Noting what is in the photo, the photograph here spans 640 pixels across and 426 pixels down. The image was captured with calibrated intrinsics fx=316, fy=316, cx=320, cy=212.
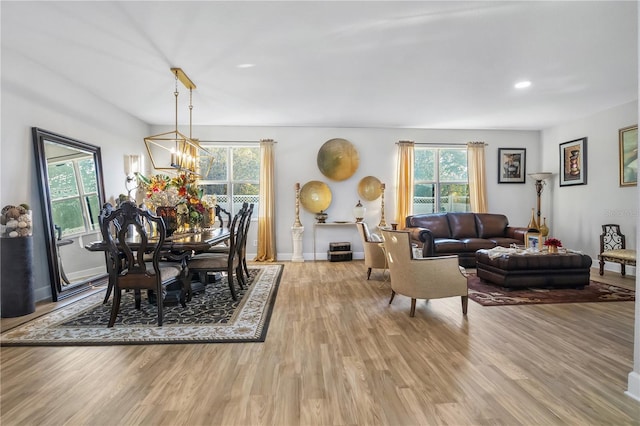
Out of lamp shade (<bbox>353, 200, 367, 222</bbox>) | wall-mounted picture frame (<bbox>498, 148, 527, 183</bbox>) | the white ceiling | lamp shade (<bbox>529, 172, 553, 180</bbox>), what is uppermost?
the white ceiling

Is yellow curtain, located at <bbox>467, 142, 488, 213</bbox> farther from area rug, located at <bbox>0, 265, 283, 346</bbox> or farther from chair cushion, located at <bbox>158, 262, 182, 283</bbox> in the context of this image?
chair cushion, located at <bbox>158, 262, 182, 283</bbox>

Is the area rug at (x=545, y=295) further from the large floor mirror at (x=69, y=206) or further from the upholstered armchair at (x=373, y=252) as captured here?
the large floor mirror at (x=69, y=206)

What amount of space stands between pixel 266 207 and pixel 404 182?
9.47 ft

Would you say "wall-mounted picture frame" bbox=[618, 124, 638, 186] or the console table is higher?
"wall-mounted picture frame" bbox=[618, 124, 638, 186]

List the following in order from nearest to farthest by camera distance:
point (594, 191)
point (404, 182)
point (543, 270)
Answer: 1. point (543, 270)
2. point (594, 191)
3. point (404, 182)

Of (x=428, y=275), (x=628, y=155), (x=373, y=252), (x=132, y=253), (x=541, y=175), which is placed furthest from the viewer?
(x=541, y=175)

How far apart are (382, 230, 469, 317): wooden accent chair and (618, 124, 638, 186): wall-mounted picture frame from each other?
13.1 ft

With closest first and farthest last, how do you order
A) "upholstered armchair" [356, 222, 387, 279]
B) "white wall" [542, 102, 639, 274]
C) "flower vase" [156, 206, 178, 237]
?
"flower vase" [156, 206, 178, 237], "upholstered armchair" [356, 222, 387, 279], "white wall" [542, 102, 639, 274]

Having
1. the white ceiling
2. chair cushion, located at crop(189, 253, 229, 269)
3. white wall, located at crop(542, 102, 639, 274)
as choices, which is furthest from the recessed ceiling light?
chair cushion, located at crop(189, 253, 229, 269)

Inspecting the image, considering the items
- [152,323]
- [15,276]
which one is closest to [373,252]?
[152,323]

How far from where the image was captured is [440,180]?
6863mm

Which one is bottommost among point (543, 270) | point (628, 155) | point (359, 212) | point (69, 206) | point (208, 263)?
point (543, 270)

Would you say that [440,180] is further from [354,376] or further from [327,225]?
[354,376]

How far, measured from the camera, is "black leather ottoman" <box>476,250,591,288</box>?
396cm
